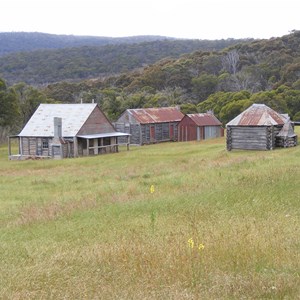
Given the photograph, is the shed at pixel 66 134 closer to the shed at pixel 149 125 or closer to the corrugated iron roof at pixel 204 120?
the shed at pixel 149 125

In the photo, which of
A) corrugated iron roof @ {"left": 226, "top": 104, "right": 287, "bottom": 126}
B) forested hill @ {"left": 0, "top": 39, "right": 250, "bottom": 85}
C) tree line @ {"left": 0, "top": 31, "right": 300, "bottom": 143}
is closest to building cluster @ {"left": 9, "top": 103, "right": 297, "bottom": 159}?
corrugated iron roof @ {"left": 226, "top": 104, "right": 287, "bottom": 126}

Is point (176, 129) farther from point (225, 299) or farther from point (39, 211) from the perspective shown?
point (225, 299)

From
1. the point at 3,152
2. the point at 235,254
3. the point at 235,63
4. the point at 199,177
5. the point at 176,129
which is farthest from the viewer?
the point at 235,63

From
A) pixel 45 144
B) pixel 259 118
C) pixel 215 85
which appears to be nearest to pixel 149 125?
pixel 45 144

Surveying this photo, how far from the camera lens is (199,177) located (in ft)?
63.2

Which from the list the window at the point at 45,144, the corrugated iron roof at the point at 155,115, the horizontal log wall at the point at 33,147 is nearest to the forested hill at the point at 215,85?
the corrugated iron roof at the point at 155,115

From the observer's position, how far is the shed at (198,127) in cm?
5728

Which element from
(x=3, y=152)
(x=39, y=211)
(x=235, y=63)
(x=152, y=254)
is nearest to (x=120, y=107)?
(x=3, y=152)

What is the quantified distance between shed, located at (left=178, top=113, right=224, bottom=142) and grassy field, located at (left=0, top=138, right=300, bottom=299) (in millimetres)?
39006

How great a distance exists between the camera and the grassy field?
21.9 feet

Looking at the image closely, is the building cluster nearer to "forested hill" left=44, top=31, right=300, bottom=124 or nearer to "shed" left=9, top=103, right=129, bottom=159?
"shed" left=9, top=103, right=129, bottom=159

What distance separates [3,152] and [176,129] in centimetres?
1959

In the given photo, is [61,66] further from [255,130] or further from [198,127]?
[255,130]

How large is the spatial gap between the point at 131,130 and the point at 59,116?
9625 millimetres
